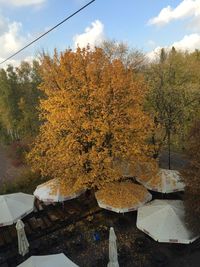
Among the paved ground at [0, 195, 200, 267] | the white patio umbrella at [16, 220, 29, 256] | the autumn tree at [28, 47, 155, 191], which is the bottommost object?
the paved ground at [0, 195, 200, 267]

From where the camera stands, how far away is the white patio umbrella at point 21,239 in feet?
39.5

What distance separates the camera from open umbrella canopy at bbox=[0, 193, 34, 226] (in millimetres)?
14141

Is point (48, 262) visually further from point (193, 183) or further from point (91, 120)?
point (91, 120)

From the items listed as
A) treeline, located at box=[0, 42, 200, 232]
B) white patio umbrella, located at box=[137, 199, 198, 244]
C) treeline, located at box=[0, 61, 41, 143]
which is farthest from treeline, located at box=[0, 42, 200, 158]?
white patio umbrella, located at box=[137, 199, 198, 244]

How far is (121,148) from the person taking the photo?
1456 cm

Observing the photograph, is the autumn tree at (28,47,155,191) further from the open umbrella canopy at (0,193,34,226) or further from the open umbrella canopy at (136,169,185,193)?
the open umbrella canopy at (0,193,34,226)

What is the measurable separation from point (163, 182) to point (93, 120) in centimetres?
555

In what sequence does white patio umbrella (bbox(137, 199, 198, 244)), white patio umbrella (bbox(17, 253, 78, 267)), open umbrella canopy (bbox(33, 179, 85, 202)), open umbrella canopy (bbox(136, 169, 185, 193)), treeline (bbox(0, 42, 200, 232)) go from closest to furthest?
white patio umbrella (bbox(17, 253, 78, 267)) < white patio umbrella (bbox(137, 199, 198, 244)) < treeline (bbox(0, 42, 200, 232)) < open umbrella canopy (bbox(33, 179, 85, 202)) < open umbrella canopy (bbox(136, 169, 185, 193))

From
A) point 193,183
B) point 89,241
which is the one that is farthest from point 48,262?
point 193,183

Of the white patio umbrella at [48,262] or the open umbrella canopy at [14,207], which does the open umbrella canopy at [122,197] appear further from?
the white patio umbrella at [48,262]

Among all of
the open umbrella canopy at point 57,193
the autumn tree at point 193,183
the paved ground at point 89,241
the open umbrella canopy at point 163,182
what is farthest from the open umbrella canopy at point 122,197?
the autumn tree at point 193,183

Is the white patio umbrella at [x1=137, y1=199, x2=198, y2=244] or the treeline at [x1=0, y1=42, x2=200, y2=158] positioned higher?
Result: the treeline at [x1=0, y1=42, x2=200, y2=158]

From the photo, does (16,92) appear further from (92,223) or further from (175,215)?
(175,215)

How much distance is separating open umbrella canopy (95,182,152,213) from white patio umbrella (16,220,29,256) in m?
4.25
